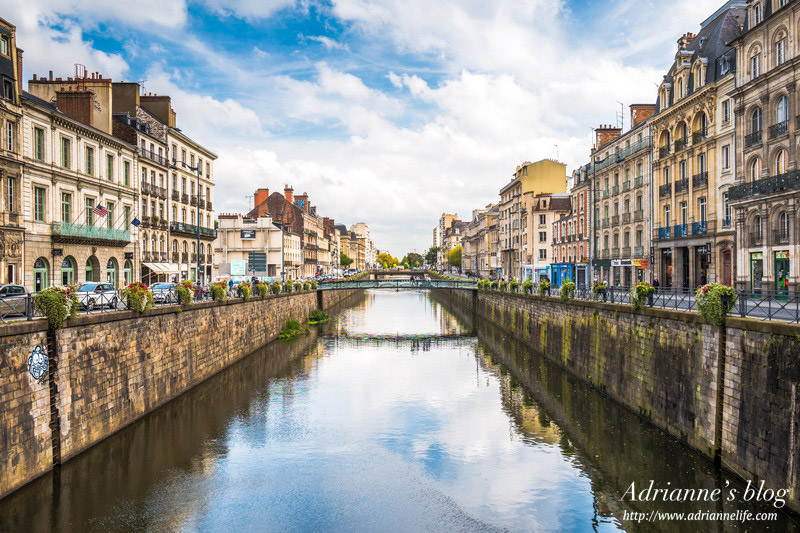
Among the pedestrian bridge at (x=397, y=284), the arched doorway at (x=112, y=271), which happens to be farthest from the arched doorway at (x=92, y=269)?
the pedestrian bridge at (x=397, y=284)

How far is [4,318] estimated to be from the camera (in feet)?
47.8

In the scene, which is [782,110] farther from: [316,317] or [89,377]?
[316,317]

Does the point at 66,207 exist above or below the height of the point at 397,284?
above

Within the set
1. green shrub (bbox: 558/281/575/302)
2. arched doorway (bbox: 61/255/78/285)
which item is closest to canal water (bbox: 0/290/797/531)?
green shrub (bbox: 558/281/575/302)

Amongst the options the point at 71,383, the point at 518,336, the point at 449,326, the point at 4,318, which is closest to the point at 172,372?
the point at 71,383

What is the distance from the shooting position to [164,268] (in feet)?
142

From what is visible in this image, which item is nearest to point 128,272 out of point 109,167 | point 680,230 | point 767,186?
point 109,167

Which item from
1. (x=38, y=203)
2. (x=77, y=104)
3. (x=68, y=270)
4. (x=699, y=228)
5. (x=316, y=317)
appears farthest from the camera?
(x=316, y=317)

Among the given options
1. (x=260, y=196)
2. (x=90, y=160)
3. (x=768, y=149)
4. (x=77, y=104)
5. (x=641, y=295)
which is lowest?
(x=641, y=295)

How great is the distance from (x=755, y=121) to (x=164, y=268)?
39615 mm

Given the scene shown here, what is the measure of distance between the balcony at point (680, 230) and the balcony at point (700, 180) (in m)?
2.69

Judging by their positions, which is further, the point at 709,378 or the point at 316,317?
the point at 316,317

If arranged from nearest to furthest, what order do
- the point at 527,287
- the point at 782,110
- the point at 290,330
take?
1. the point at 782,110
2. the point at 527,287
3. the point at 290,330

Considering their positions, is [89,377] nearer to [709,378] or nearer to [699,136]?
[709,378]
